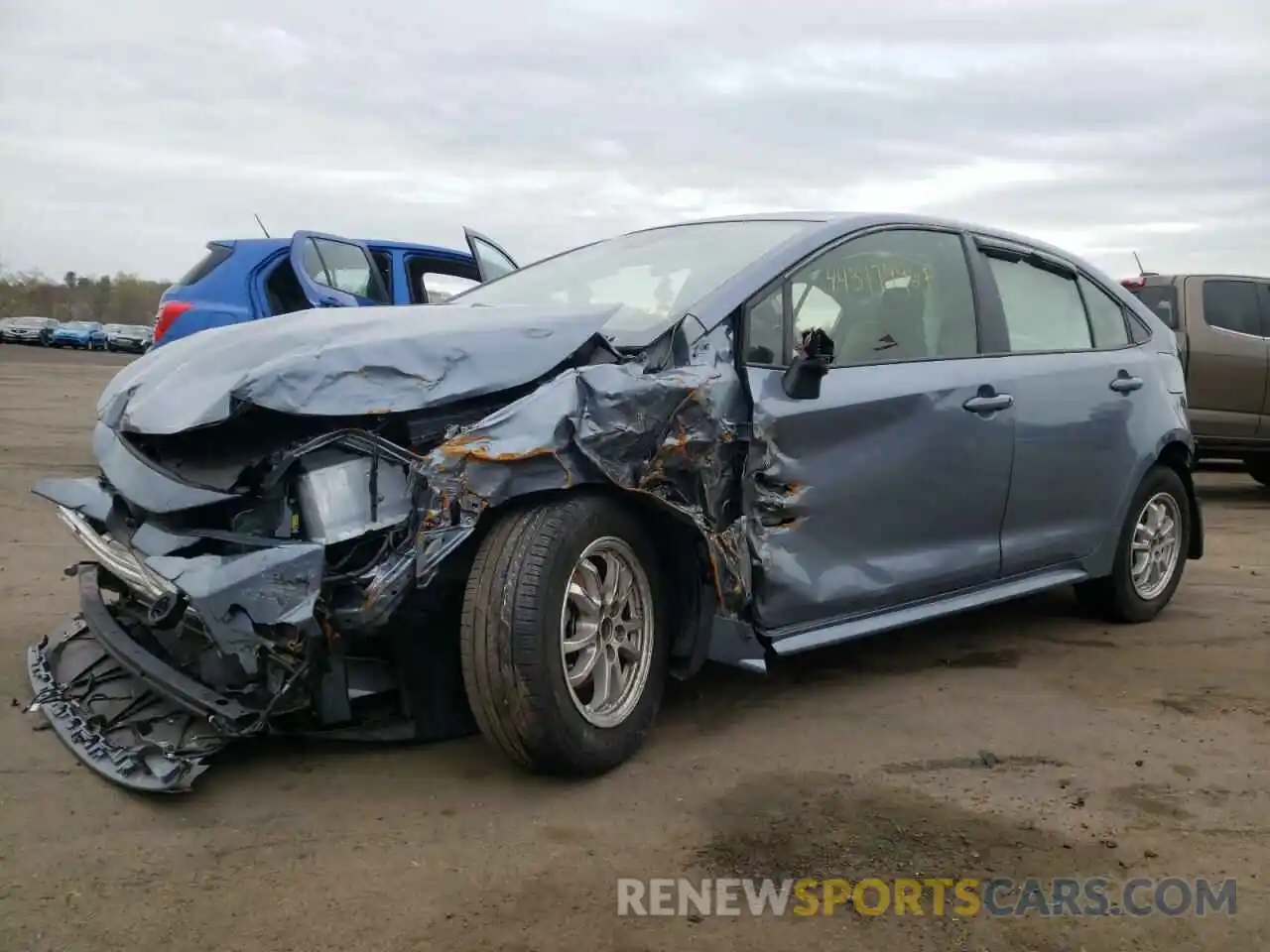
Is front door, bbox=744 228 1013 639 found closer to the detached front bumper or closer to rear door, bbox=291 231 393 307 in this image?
the detached front bumper

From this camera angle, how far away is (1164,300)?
9.69 metres

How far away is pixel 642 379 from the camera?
3.35m

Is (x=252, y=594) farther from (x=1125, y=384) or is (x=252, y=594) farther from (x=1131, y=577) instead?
(x=1131, y=577)

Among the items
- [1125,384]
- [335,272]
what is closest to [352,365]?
[1125,384]

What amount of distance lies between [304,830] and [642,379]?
150 cm

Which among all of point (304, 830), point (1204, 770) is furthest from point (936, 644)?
point (304, 830)

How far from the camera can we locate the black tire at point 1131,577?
5.20 meters

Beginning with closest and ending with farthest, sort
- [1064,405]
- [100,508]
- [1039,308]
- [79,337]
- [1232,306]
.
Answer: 1. [100,508]
2. [1064,405]
3. [1039,308]
4. [1232,306]
5. [79,337]

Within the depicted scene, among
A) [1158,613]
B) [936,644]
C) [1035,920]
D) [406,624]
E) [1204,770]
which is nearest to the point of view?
[1035,920]

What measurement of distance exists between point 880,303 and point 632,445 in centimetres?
136

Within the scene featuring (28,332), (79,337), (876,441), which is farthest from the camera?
(28,332)

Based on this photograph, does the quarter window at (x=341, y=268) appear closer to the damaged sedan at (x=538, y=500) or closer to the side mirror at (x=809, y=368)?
the damaged sedan at (x=538, y=500)

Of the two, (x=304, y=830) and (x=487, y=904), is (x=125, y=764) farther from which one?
(x=487, y=904)

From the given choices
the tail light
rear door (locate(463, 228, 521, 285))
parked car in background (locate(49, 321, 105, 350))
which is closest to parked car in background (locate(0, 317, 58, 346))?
parked car in background (locate(49, 321, 105, 350))
